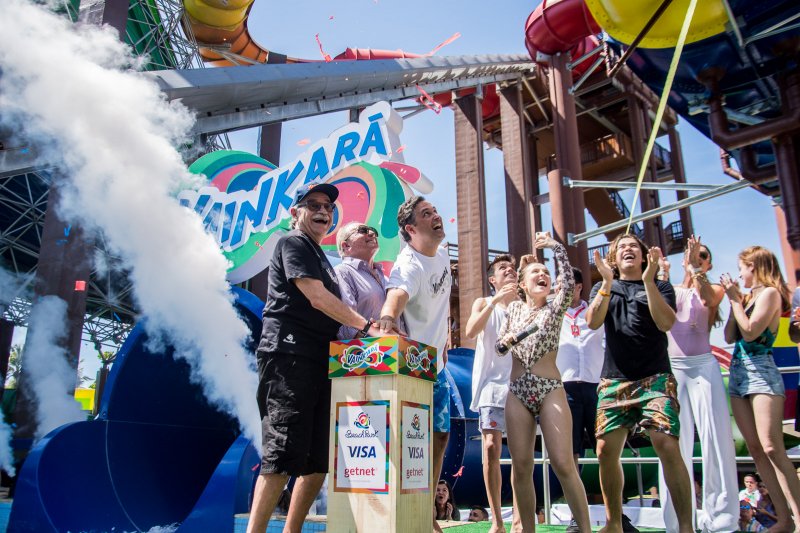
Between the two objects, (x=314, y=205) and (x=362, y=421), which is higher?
(x=314, y=205)

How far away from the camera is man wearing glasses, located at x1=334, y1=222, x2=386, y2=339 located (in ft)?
11.5

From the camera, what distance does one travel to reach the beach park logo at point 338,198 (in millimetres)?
7582

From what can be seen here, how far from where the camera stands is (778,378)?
368cm

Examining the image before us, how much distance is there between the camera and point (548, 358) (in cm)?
348

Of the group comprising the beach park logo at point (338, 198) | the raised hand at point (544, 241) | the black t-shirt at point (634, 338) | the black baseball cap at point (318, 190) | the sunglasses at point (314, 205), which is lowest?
the black t-shirt at point (634, 338)

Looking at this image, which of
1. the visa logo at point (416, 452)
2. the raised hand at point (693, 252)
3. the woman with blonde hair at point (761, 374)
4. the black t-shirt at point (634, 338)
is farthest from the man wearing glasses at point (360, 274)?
the woman with blonde hair at point (761, 374)

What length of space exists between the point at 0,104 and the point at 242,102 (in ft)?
12.0

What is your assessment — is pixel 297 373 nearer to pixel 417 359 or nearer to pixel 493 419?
pixel 417 359

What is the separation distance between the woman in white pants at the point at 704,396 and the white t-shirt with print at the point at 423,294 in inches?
67.4

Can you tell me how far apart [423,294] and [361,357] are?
102 cm

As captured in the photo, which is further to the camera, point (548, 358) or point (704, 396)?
point (704, 396)

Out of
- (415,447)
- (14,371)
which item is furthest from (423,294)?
(14,371)

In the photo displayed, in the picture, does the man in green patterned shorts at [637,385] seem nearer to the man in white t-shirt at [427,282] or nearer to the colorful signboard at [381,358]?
the man in white t-shirt at [427,282]

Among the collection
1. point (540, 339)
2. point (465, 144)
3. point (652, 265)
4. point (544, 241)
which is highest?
point (465, 144)
